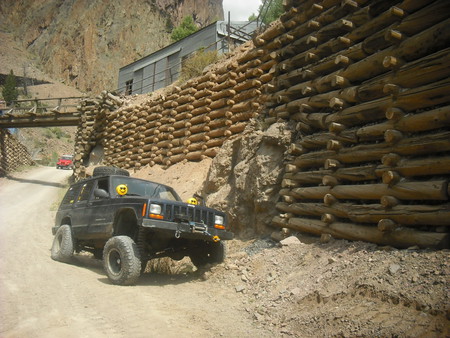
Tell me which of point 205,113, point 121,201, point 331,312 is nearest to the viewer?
point 331,312

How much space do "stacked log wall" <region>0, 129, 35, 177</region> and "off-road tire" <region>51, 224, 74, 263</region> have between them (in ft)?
70.9

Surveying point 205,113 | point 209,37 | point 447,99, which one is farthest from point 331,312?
point 209,37

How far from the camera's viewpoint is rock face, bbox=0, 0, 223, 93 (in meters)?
66.3

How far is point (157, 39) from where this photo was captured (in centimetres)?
6969

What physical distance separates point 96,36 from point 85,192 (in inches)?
2603

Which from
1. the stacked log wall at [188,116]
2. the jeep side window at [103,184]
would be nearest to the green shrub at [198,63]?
the stacked log wall at [188,116]

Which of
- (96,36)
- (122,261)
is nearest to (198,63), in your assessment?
(122,261)

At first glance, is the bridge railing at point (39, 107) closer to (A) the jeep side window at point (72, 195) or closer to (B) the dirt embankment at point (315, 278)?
(A) the jeep side window at point (72, 195)

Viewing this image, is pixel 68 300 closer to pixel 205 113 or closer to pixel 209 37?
pixel 205 113

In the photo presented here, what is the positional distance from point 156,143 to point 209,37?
10.8m

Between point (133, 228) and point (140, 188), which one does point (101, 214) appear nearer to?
point (133, 228)

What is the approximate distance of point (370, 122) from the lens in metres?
6.07

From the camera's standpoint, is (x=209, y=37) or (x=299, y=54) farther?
(x=209, y=37)

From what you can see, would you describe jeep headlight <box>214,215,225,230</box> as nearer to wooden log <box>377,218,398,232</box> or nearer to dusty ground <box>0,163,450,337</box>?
dusty ground <box>0,163,450,337</box>
